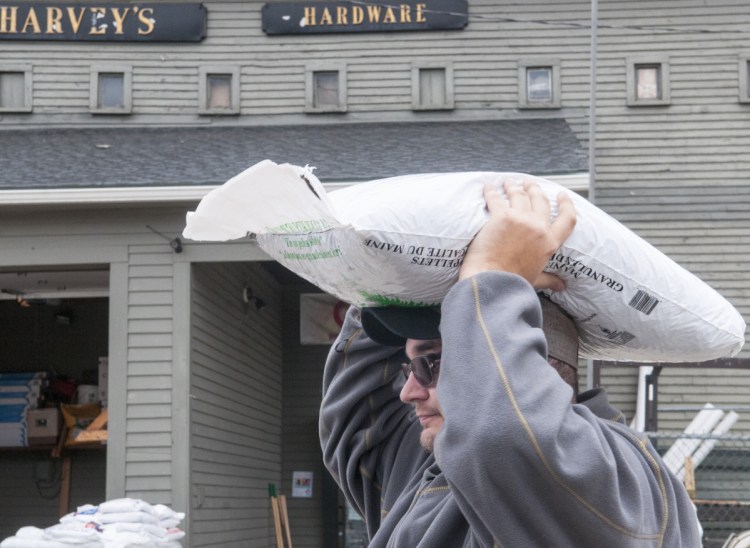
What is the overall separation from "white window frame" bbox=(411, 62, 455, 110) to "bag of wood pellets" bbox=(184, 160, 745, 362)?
37.3ft

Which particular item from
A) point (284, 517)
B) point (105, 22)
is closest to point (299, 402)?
point (284, 517)

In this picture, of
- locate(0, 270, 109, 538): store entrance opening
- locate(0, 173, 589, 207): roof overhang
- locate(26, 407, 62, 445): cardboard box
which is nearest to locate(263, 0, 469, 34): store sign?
locate(0, 270, 109, 538): store entrance opening

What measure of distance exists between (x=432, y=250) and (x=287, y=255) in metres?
0.42

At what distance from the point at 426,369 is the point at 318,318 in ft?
38.3

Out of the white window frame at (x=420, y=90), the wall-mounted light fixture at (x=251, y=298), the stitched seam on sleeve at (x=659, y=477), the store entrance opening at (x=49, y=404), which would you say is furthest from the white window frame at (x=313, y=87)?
the stitched seam on sleeve at (x=659, y=477)

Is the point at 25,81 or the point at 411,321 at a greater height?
the point at 25,81

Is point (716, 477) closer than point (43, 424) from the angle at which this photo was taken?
Yes

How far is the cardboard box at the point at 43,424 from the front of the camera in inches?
527

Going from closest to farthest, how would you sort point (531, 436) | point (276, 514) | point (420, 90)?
point (531, 436) < point (276, 514) < point (420, 90)

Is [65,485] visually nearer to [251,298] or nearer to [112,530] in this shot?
[251,298]

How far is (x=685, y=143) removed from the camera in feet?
43.2

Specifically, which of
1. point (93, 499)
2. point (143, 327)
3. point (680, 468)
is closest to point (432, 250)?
point (143, 327)

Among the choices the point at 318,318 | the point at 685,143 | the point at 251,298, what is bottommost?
the point at 318,318

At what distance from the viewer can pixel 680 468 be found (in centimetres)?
1064
